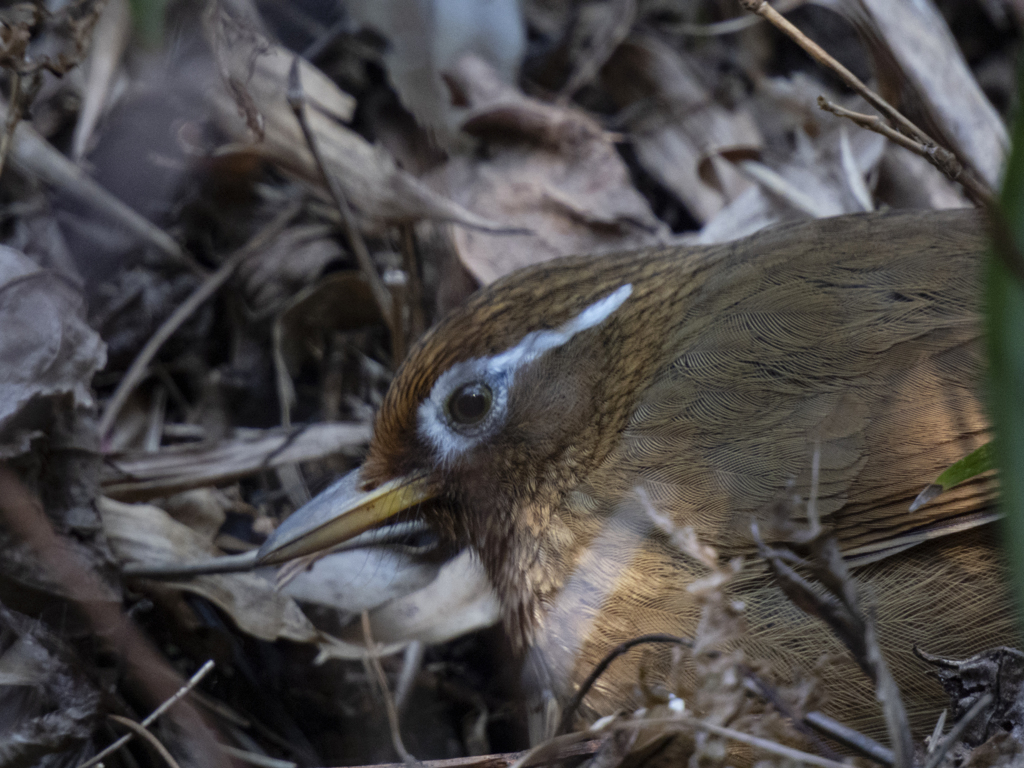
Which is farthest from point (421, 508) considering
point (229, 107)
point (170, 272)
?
point (229, 107)

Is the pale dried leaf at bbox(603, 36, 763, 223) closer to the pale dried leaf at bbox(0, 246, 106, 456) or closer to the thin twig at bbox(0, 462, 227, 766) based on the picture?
the pale dried leaf at bbox(0, 246, 106, 456)

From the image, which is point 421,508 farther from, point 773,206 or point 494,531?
point 773,206

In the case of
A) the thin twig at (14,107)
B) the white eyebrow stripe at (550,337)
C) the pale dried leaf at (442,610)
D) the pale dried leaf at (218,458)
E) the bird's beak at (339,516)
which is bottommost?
the pale dried leaf at (442,610)

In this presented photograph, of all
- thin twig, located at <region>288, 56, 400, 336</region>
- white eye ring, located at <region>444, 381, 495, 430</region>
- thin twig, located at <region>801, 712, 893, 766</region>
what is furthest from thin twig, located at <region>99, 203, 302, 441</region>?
thin twig, located at <region>801, 712, 893, 766</region>

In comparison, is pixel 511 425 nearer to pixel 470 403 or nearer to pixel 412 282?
pixel 470 403

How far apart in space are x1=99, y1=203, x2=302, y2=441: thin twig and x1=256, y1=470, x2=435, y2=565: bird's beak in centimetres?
84

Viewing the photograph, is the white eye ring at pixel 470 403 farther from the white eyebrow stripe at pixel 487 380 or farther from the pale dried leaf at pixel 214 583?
the pale dried leaf at pixel 214 583

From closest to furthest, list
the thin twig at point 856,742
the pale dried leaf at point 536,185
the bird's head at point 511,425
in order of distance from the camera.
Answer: the thin twig at point 856,742
the bird's head at point 511,425
the pale dried leaf at point 536,185

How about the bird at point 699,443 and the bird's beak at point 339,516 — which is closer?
the bird at point 699,443

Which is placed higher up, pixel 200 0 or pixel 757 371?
pixel 200 0

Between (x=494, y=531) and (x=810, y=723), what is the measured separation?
3.26 ft

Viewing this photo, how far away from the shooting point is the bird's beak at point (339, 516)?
2.48 meters

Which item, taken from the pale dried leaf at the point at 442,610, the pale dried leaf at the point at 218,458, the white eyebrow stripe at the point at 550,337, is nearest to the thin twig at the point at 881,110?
the white eyebrow stripe at the point at 550,337

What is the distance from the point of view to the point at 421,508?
2.57 m
